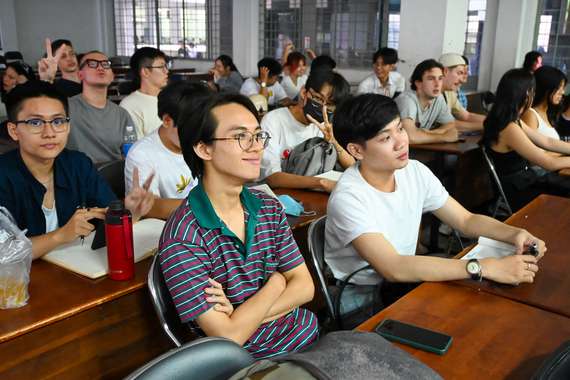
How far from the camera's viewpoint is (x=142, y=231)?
175 centimetres

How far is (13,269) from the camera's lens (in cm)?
129

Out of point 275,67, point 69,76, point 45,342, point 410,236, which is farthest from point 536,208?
point 275,67

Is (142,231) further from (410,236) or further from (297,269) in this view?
(410,236)

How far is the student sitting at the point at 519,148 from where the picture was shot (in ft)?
9.91

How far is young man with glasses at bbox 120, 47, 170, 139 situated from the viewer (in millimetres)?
3543

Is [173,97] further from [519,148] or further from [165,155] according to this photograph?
[519,148]

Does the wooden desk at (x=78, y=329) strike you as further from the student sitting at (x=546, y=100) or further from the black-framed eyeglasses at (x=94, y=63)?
the student sitting at (x=546, y=100)

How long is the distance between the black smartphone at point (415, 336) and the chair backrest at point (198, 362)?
377 millimetres

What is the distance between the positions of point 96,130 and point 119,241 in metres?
1.91

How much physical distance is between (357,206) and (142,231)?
70 centimetres

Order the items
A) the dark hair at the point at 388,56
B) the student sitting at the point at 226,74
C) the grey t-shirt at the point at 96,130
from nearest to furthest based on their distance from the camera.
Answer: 1. the grey t-shirt at the point at 96,130
2. the dark hair at the point at 388,56
3. the student sitting at the point at 226,74

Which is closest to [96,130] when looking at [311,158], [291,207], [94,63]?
[94,63]

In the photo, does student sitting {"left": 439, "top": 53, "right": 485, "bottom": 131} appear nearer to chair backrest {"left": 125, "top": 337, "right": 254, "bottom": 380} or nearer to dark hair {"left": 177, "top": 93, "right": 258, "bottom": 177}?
dark hair {"left": 177, "top": 93, "right": 258, "bottom": 177}

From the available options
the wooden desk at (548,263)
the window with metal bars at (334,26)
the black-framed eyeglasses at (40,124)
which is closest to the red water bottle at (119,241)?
the black-framed eyeglasses at (40,124)
